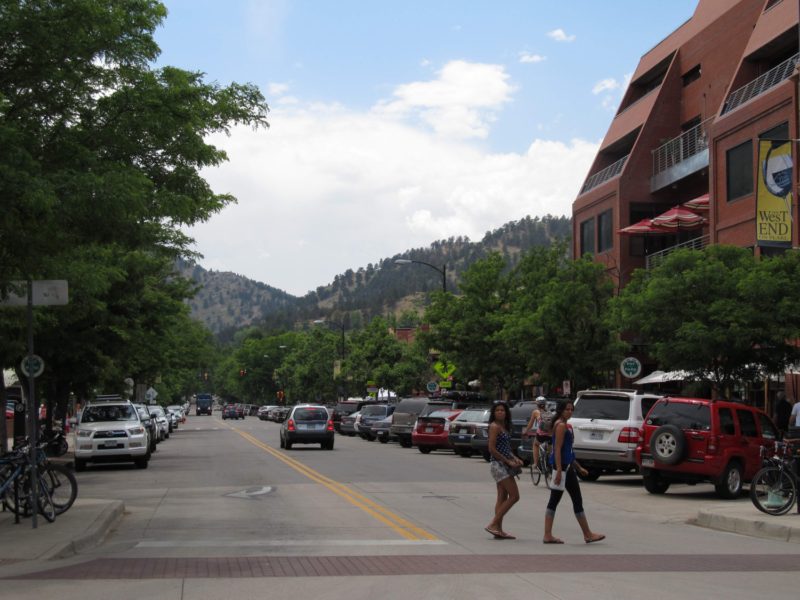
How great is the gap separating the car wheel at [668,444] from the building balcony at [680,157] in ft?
75.6

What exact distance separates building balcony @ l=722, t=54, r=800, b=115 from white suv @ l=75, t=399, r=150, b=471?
2277 centimetres

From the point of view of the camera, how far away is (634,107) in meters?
A: 49.5

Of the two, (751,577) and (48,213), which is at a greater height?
(48,213)

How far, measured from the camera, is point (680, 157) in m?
44.3

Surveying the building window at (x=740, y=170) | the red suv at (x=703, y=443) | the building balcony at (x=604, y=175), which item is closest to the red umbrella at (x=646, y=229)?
the building window at (x=740, y=170)

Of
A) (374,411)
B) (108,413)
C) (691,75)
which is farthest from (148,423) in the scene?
(691,75)

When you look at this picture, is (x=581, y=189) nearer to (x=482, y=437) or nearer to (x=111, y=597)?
(x=482, y=437)

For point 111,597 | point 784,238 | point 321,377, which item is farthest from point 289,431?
point 321,377

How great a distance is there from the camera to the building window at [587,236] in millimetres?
51094

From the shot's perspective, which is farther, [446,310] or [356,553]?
[446,310]

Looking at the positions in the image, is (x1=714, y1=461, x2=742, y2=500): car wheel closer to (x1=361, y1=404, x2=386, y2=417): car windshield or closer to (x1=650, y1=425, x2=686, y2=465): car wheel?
(x1=650, y1=425, x2=686, y2=465): car wheel

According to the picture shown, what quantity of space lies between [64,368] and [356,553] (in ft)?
78.5

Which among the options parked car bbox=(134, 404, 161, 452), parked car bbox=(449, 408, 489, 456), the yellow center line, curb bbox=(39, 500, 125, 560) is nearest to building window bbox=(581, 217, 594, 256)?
parked car bbox=(449, 408, 489, 456)

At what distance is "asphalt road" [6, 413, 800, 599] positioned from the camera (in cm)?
1035
